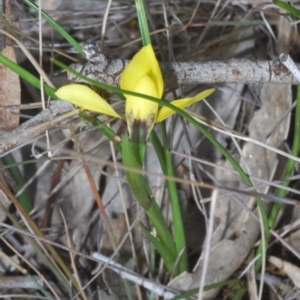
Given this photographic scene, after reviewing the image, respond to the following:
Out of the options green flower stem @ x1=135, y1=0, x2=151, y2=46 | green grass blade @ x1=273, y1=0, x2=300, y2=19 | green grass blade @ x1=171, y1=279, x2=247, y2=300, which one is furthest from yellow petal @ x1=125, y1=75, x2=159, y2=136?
green grass blade @ x1=171, y1=279, x2=247, y2=300

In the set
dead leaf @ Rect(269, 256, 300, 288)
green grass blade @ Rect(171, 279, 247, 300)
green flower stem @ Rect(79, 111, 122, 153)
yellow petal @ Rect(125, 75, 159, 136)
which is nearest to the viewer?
yellow petal @ Rect(125, 75, 159, 136)

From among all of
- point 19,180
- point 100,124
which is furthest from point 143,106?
point 19,180

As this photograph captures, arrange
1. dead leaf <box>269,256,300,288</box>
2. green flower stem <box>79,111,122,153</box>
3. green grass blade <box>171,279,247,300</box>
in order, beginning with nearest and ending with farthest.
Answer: green flower stem <box>79,111,122,153</box>
green grass blade <box>171,279,247,300</box>
dead leaf <box>269,256,300,288</box>

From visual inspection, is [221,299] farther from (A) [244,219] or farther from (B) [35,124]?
(B) [35,124]

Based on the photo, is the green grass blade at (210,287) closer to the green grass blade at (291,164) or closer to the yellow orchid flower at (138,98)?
the green grass blade at (291,164)

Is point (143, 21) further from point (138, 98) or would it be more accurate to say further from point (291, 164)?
point (291, 164)

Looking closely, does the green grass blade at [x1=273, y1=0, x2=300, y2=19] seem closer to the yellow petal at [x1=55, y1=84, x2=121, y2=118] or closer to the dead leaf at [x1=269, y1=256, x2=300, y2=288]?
the yellow petal at [x1=55, y1=84, x2=121, y2=118]

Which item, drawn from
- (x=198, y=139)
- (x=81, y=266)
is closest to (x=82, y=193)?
(x=81, y=266)
